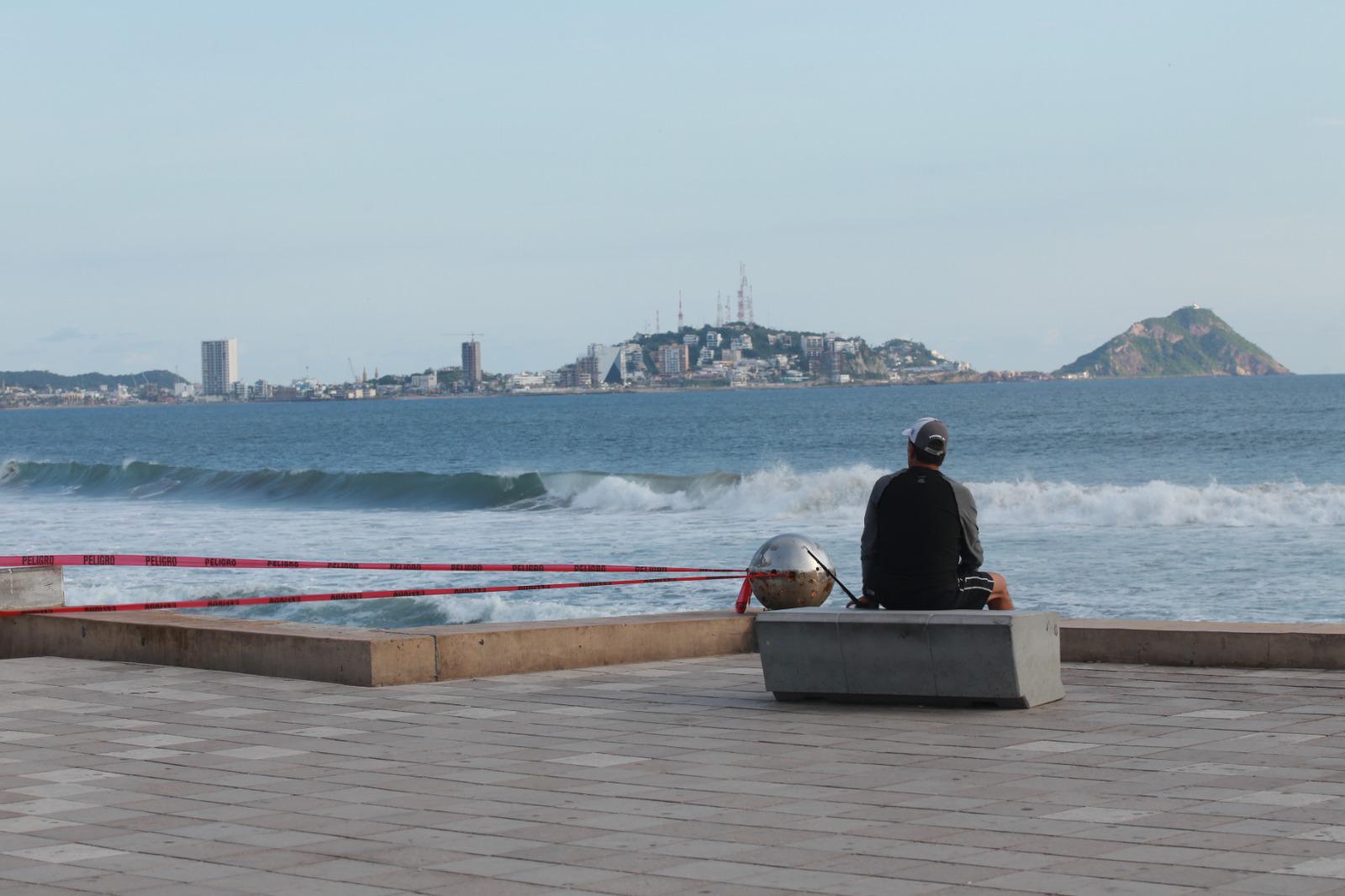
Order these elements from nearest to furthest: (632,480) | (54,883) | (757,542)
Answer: (54,883) < (757,542) < (632,480)

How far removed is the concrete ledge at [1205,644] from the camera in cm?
910

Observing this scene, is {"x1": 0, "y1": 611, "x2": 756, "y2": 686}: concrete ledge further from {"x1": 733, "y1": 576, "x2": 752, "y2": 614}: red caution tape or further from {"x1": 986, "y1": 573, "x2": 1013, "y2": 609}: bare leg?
{"x1": 986, "y1": 573, "x2": 1013, "y2": 609}: bare leg

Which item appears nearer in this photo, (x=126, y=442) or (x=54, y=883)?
(x=54, y=883)

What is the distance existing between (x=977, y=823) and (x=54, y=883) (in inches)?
120

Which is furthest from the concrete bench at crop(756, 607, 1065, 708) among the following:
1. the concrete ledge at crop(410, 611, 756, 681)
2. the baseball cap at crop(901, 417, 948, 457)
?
the concrete ledge at crop(410, 611, 756, 681)

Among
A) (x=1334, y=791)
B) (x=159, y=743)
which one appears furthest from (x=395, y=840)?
(x=1334, y=791)

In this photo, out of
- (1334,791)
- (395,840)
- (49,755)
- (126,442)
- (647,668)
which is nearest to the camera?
(395,840)

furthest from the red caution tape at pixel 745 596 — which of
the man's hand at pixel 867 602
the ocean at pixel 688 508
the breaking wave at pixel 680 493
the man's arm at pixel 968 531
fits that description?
the breaking wave at pixel 680 493

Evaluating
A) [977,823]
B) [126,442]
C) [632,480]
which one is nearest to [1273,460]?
[632,480]

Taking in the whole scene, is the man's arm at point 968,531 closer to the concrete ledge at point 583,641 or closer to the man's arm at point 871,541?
the man's arm at point 871,541

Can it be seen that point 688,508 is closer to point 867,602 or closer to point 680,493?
point 680,493

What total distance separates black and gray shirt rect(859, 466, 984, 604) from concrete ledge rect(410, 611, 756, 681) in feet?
7.82

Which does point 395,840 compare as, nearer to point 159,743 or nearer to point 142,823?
point 142,823

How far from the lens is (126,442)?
108500mm
